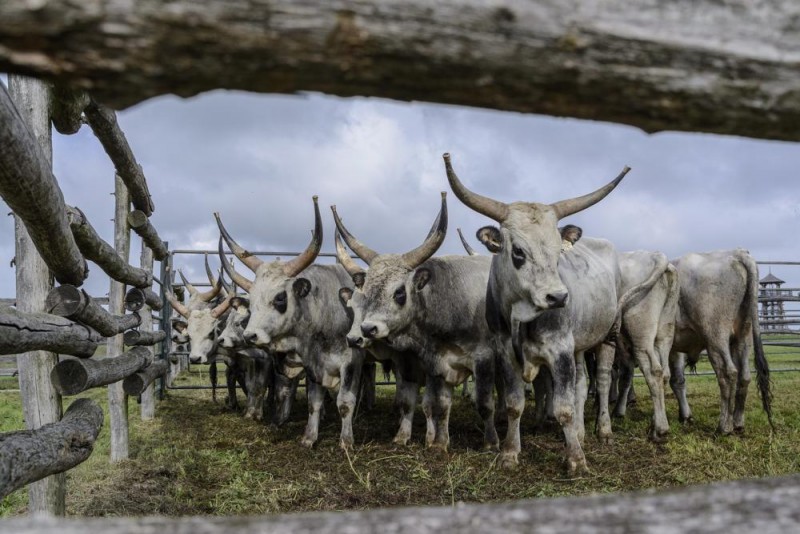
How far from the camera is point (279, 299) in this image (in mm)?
7211

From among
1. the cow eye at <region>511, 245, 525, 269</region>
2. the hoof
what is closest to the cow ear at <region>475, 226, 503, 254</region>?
the cow eye at <region>511, 245, 525, 269</region>

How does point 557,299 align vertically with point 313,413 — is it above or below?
above

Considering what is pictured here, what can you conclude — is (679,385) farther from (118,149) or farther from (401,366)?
(118,149)

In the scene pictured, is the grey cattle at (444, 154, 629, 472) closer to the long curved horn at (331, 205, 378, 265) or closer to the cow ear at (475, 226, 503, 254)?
the cow ear at (475, 226, 503, 254)

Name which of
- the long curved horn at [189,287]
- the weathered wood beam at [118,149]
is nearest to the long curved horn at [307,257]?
the weathered wood beam at [118,149]

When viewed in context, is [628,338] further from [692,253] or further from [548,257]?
[548,257]

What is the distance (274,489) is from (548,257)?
2882mm

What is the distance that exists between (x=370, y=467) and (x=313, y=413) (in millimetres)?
1480

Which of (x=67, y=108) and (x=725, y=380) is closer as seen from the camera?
(x=67, y=108)

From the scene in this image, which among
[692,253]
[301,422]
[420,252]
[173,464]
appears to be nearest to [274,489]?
[173,464]

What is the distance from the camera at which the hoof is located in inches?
217

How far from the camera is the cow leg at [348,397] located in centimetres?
657

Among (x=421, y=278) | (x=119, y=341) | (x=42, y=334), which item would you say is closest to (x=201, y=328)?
(x=119, y=341)

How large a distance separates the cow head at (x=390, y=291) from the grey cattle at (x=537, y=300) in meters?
0.81
